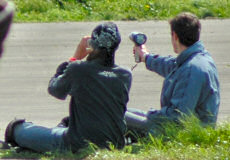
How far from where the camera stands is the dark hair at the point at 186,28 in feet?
20.5

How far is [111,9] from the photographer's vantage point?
1509 cm

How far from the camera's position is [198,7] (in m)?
15.1

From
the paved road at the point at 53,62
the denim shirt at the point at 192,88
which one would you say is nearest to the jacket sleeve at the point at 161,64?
the denim shirt at the point at 192,88

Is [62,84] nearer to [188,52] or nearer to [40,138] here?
[40,138]

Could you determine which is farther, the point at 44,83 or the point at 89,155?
the point at 44,83

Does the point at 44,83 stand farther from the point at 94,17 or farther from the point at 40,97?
the point at 94,17

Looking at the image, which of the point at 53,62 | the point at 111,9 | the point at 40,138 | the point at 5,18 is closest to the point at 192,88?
the point at 40,138

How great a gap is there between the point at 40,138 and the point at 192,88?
1.32 metres

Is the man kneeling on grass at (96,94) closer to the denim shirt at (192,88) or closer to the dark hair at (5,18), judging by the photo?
the denim shirt at (192,88)

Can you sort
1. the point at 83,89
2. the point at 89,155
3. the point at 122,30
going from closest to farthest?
the point at 89,155 → the point at 83,89 → the point at 122,30

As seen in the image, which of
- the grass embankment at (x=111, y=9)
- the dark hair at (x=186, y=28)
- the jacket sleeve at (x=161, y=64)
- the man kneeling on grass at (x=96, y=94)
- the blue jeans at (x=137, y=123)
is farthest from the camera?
the grass embankment at (x=111, y=9)

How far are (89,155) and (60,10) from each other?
9.91m

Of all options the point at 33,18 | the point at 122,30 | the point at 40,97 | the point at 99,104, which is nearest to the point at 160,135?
the point at 99,104

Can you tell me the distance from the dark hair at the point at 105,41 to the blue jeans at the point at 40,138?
695 millimetres
